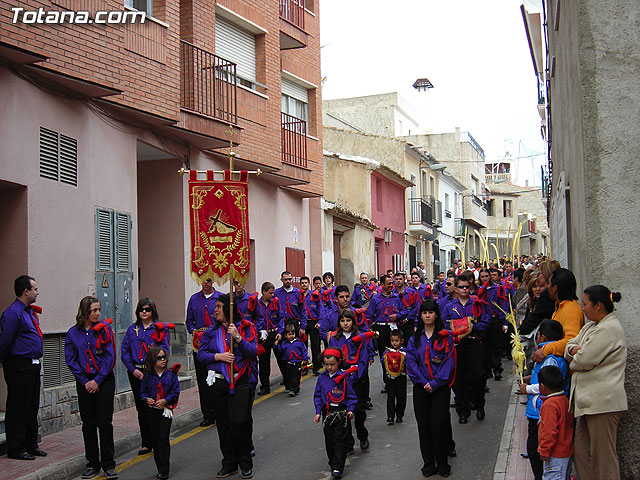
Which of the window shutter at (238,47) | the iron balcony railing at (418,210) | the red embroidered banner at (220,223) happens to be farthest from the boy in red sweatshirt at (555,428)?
the iron balcony railing at (418,210)

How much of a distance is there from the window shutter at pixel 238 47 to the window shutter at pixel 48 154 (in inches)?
267

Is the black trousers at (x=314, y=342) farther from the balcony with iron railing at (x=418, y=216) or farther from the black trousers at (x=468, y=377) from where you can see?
the balcony with iron railing at (x=418, y=216)

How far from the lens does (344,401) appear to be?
27.0 feet

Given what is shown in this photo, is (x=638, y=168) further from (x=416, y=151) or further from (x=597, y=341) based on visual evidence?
(x=416, y=151)

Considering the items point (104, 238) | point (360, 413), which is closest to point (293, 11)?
point (104, 238)

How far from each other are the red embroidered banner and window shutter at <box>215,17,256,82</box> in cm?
829

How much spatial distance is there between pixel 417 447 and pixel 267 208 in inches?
411

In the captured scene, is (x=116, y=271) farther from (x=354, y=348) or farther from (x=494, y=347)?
(x=494, y=347)

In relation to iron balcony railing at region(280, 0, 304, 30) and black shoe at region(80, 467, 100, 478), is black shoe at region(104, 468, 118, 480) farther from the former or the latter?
iron balcony railing at region(280, 0, 304, 30)

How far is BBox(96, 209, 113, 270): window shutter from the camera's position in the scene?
38.8 ft

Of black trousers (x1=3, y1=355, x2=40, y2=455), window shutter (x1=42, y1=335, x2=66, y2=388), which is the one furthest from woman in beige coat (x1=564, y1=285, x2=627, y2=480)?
window shutter (x1=42, y1=335, x2=66, y2=388)

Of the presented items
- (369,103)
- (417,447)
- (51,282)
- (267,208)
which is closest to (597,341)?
(417,447)

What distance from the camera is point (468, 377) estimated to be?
10.6m

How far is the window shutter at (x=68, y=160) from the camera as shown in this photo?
429 inches
